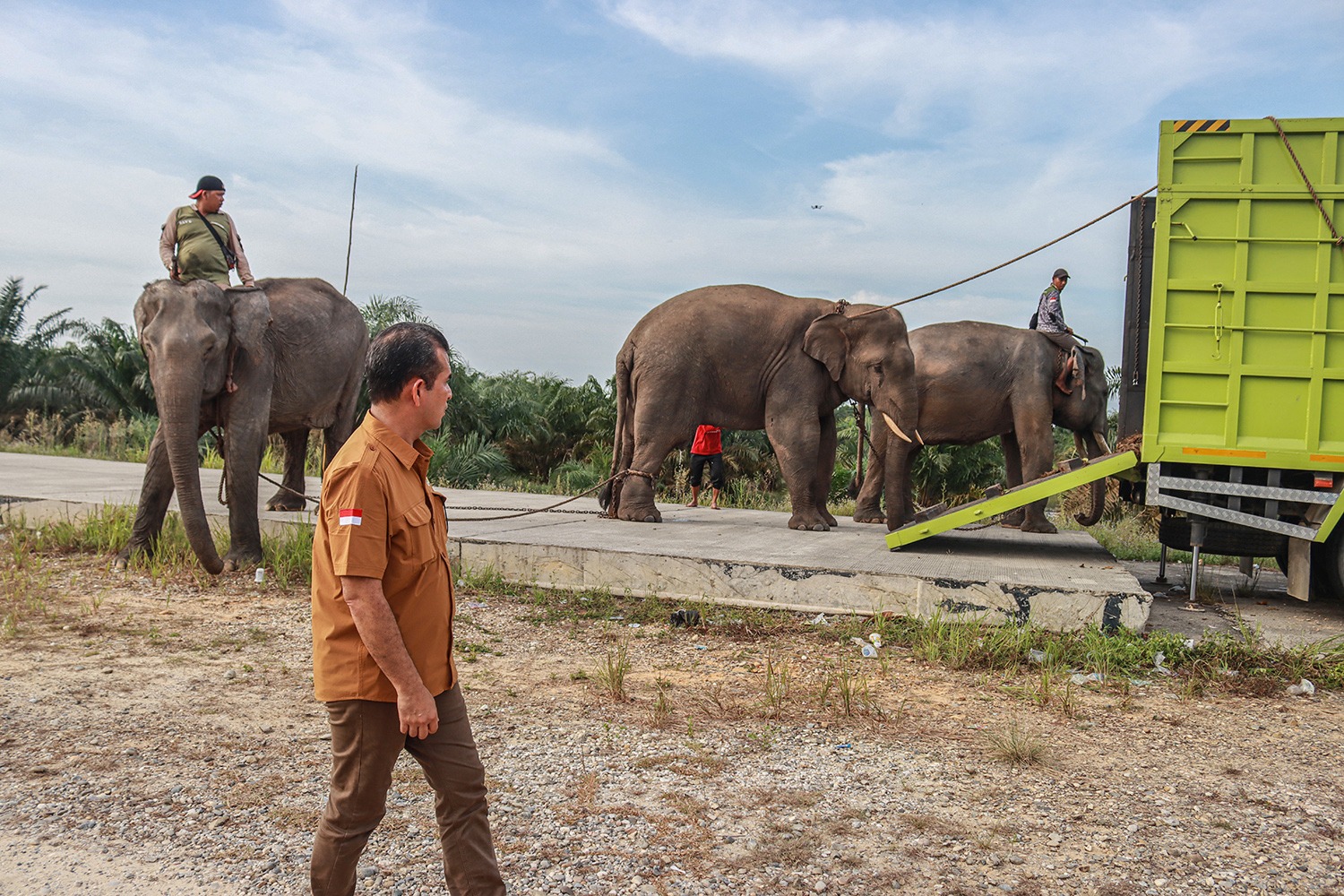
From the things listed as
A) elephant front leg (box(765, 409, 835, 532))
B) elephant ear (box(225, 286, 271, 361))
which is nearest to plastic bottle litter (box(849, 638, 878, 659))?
elephant front leg (box(765, 409, 835, 532))

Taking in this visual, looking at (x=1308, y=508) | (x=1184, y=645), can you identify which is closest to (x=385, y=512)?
(x=1184, y=645)

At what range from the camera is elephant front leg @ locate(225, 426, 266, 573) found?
7.80 metres

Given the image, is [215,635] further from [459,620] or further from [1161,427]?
[1161,427]

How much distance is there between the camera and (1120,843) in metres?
3.41

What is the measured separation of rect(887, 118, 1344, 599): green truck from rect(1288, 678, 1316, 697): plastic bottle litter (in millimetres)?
1504

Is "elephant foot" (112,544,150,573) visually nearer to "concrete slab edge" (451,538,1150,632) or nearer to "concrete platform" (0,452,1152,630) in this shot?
"concrete platform" (0,452,1152,630)

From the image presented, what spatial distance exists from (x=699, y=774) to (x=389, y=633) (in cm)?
182

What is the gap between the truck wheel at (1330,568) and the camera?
22.4 feet

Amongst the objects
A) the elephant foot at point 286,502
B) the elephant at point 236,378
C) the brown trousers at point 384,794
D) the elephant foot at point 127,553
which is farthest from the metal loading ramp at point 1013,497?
the elephant foot at point 286,502

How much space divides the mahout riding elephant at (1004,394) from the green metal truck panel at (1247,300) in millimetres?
3254

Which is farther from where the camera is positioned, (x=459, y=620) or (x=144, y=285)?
(x=144, y=285)

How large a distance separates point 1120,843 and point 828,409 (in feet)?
21.3

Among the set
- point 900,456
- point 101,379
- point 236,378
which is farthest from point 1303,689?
point 101,379

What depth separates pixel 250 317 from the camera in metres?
7.75
